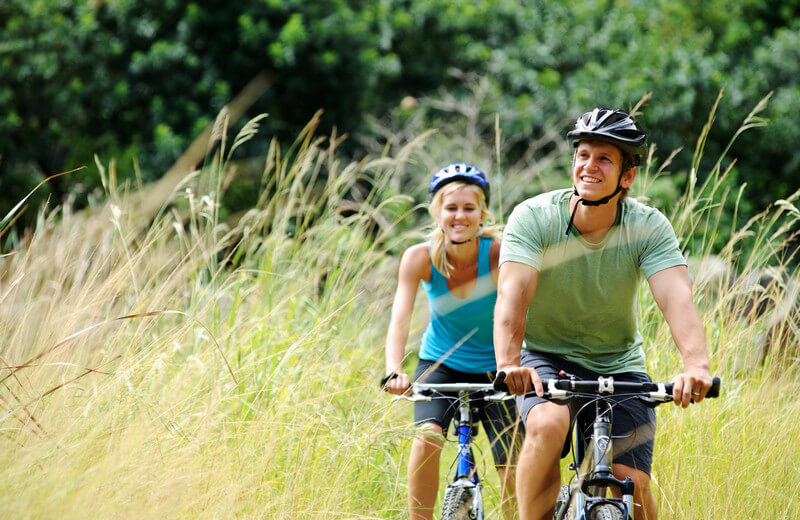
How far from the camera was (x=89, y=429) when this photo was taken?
2.91 m

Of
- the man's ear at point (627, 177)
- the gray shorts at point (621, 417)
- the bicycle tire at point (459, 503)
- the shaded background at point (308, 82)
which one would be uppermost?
the shaded background at point (308, 82)

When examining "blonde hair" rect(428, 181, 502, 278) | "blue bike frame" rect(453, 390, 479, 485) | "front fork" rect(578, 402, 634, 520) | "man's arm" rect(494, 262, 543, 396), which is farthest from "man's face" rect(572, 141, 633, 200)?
"blue bike frame" rect(453, 390, 479, 485)

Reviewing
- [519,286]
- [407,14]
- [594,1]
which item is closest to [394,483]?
[519,286]

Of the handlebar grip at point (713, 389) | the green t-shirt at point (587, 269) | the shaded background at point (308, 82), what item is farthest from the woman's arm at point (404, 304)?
the shaded background at point (308, 82)

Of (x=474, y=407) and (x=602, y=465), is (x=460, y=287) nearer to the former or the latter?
(x=474, y=407)

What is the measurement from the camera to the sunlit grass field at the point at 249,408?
2672 mm

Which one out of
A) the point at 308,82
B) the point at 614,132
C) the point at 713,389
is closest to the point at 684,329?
the point at 713,389

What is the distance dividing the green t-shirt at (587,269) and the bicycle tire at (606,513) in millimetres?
671

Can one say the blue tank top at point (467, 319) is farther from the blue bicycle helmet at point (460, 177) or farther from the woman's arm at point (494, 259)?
the blue bicycle helmet at point (460, 177)

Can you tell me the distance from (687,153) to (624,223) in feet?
34.0

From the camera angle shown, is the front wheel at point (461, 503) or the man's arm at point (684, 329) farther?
the front wheel at point (461, 503)

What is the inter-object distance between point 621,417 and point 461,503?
0.71 meters

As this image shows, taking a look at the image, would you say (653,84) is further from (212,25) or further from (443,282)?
(443,282)

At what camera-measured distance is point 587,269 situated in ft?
10.9
